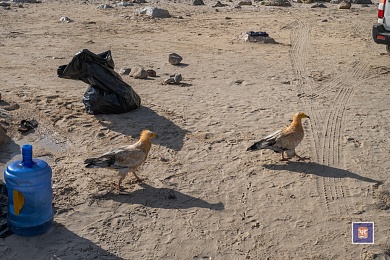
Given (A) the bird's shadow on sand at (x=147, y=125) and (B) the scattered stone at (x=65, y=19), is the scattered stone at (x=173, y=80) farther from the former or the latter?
(B) the scattered stone at (x=65, y=19)

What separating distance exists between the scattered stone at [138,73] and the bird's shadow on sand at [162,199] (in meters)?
4.75

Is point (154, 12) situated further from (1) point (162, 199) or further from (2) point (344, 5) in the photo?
(1) point (162, 199)

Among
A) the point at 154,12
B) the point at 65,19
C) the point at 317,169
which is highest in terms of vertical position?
the point at 317,169

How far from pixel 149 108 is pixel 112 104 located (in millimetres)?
696

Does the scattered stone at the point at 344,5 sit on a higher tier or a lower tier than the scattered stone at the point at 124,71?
higher

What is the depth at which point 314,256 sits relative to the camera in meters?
5.43

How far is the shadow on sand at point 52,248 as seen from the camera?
533cm

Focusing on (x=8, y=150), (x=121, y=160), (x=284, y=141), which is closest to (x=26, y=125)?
(x=8, y=150)

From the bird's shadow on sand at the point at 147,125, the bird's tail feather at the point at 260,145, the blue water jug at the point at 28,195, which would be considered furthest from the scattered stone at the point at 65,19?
the blue water jug at the point at 28,195

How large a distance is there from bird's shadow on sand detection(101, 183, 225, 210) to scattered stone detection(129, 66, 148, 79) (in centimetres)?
475

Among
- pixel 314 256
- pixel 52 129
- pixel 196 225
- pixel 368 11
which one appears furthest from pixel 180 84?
pixel 368 11

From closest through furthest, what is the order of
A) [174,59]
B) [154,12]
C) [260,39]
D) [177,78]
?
[177,78], [174,59], [260,39], [154,12]

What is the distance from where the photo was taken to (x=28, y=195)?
213 inches

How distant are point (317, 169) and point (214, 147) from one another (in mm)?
1460
